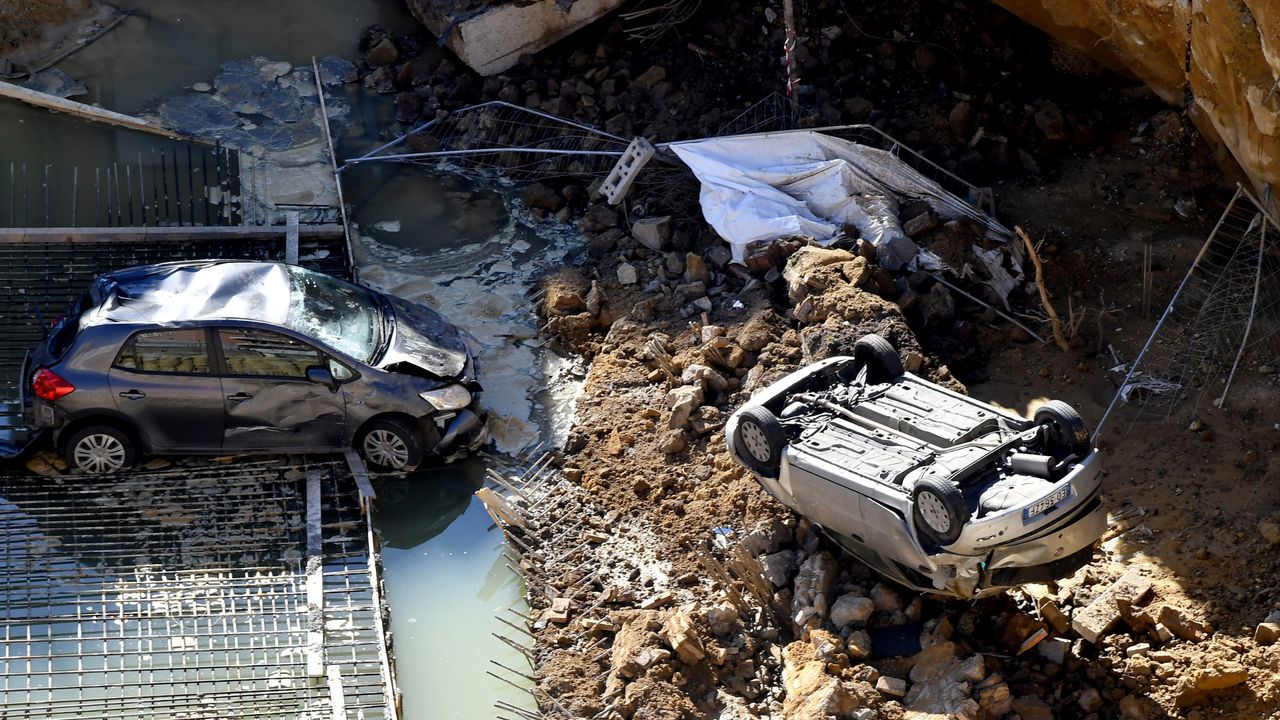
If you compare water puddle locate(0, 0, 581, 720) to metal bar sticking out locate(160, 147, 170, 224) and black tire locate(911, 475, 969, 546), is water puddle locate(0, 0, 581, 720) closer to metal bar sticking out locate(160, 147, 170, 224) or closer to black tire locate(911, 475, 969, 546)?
metal bar sticking out locate(160, 147, 170, 224)

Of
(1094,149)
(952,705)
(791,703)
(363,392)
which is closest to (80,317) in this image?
(363,392)

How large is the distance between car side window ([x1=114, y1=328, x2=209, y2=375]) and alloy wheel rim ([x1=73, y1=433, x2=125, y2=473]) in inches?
25.1

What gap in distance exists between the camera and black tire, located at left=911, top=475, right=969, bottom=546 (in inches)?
319

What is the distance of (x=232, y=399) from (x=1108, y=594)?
22.1ft

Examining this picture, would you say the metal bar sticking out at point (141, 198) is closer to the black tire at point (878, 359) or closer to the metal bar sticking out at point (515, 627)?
the metal bar sticking out at point (515, 627)

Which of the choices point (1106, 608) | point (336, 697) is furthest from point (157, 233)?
point (1106, 608)

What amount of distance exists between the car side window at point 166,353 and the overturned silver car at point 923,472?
4294 millimetres

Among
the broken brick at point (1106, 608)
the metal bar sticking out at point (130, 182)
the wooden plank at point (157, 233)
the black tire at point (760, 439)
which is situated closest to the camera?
the broken brick at point (1106, 608)

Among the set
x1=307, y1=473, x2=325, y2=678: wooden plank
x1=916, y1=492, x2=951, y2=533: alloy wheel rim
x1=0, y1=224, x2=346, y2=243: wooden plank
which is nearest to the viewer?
x1=916, y1=492, x2=951, y2=533: alloy wheel rim

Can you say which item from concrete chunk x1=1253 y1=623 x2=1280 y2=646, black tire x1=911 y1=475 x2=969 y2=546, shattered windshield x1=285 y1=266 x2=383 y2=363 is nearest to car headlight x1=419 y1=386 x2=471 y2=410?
shattered windshield x1=285 y1=266 x2=383 y2=363

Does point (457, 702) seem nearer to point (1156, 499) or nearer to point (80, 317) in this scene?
point (80, 317)

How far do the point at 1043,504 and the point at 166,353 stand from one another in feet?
22.1

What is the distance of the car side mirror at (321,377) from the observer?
10.5 metres

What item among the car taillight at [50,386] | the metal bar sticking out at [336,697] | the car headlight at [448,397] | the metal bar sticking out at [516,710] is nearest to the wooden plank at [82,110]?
the car taillight at [50,386]
